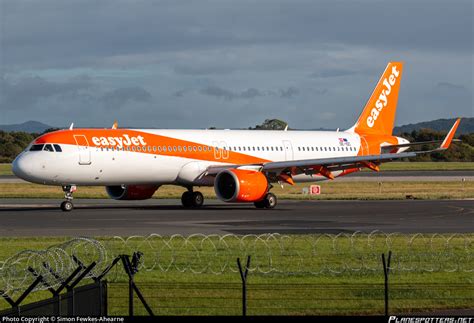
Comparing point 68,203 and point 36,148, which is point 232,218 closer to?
point 68,203

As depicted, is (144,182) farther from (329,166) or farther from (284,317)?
(284,317)

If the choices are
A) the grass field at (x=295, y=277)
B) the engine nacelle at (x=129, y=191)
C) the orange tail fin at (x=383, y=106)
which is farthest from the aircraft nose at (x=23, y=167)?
the orange tail fin at (x=383, y=106)

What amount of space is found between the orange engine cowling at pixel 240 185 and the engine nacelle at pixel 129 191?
4.58m

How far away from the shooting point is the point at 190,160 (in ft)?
167

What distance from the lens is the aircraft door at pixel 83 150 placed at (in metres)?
46.9

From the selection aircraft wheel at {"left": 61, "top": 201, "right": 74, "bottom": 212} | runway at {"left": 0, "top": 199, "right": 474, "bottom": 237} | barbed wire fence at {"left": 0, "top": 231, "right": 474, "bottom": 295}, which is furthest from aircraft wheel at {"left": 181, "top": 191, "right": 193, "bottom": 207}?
Result: barbed wire fence at {"left": 0, "top": 231, "right": 474, "bottom": 295}

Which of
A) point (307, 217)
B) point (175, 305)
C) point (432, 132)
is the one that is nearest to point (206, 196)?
point (307, 217)

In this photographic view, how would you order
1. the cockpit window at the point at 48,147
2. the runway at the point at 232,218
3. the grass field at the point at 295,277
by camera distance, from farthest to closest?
the cockpit window at the point at 48,147, the runway at the point at 232,218, the grass field at the point at 295,277

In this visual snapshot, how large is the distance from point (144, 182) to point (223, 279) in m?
27.5

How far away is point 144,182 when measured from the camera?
49.9 meters

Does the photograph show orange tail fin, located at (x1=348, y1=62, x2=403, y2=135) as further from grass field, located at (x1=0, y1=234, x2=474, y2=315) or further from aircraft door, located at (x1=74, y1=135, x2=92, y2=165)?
grass field, located at (x1=0, y1=234, x2=474, y2=315)

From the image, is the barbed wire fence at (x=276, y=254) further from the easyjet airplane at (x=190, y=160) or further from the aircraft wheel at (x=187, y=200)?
the aircraft wheel at (x=187, y=200)

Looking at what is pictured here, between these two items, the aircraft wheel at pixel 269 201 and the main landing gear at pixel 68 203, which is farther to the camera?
the aircraft wheel at pixel 269 201

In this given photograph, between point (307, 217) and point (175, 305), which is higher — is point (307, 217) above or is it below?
above
